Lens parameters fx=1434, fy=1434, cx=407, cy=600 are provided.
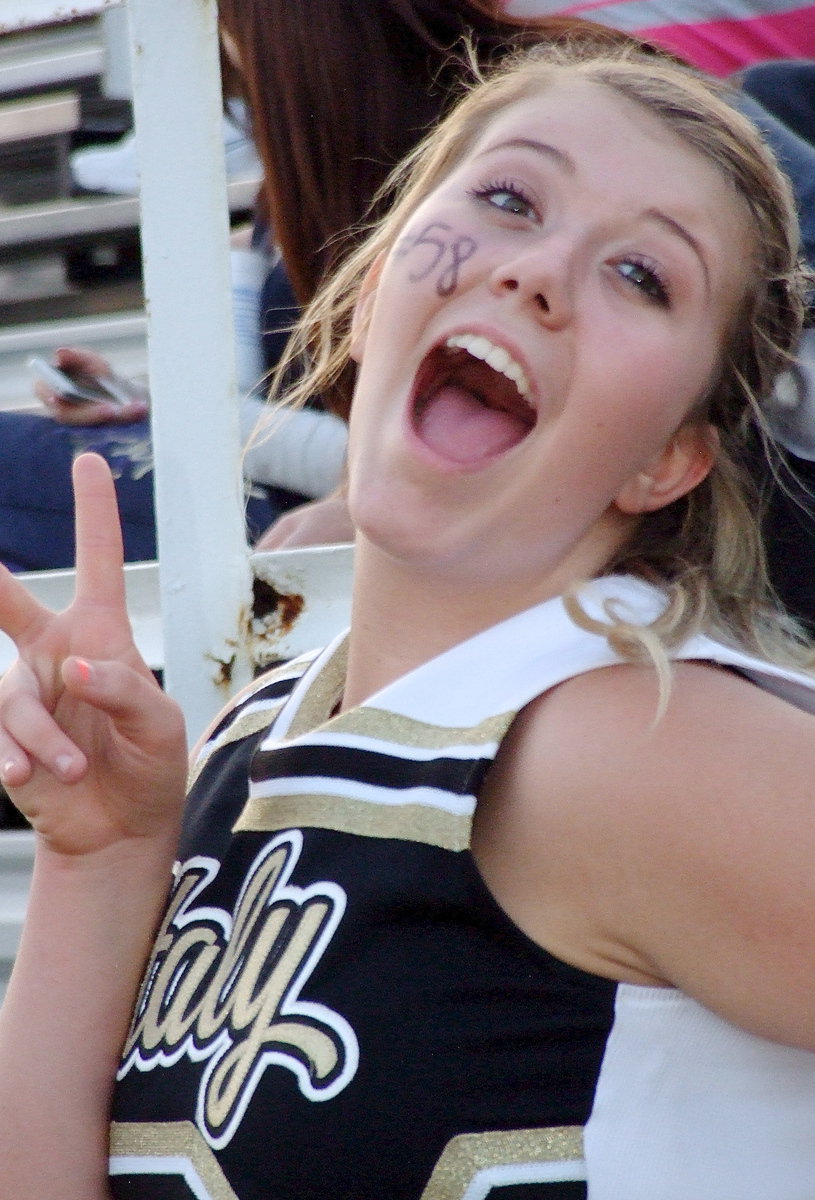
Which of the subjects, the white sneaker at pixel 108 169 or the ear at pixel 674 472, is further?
the white sneaker at pixel 108 169

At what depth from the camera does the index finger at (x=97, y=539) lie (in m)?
1.17

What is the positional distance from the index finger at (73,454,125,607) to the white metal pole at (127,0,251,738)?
0.36m

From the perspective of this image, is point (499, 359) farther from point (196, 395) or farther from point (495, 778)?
point (196, 395)

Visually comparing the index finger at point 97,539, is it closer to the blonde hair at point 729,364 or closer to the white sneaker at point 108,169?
the blonde hair at point 729,364

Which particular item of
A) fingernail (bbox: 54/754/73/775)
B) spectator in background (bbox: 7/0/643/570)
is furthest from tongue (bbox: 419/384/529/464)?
spectator in background (bbox: 7/0/643/570)

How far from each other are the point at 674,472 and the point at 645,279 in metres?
0.16

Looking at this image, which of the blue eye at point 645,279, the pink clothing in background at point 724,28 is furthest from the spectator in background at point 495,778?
the pink clothing in background at point 724,28

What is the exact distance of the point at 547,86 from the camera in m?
1.22

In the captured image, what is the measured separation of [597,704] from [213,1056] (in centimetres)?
36

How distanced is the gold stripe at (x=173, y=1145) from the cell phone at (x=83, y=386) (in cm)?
153

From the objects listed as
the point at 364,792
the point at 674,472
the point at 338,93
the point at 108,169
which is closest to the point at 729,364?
the point at 674,472

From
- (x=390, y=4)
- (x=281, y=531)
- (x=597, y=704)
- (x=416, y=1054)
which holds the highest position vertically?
(x=390, y=4)

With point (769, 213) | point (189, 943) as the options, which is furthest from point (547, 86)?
point (189, 943)

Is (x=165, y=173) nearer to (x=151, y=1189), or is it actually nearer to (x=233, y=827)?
(x=233, y=827)
